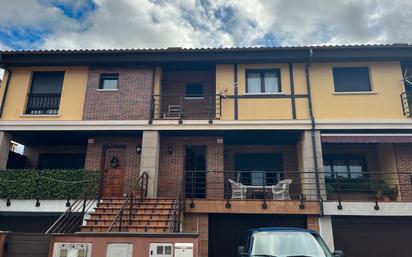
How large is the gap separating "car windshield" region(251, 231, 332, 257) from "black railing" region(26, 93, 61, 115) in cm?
1031

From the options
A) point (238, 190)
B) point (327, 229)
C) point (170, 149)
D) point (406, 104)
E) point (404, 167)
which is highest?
point (406, 104)

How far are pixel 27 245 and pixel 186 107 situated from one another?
27.5 ft

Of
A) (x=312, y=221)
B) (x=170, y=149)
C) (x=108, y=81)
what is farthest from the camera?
(x=108, y=81)

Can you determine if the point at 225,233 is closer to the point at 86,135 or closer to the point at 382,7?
the point at 86,135

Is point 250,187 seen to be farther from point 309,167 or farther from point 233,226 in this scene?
point 309,167

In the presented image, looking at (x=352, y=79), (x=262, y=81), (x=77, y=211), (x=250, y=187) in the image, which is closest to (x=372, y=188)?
(x=352, y=79)

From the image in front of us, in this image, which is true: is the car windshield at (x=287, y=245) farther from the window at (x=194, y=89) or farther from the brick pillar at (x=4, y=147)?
the brick pillar at (x=4, y=147)

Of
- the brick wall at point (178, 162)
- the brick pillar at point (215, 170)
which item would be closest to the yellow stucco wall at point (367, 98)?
the brick pillar at point (215, 170)

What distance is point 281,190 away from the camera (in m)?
11.0

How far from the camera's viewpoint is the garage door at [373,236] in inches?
399

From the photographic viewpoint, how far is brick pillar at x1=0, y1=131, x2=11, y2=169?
38.9 feet

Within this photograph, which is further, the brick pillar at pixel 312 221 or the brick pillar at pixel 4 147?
the brick pillar at pixel 4 147

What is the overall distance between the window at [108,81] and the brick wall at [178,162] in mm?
3152

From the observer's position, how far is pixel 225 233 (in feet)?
34.9
